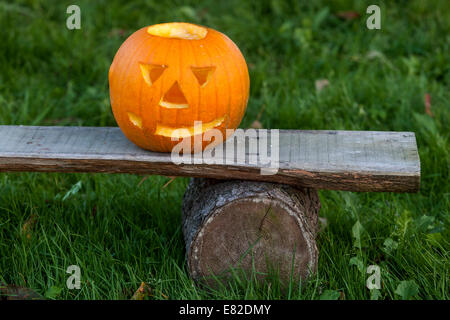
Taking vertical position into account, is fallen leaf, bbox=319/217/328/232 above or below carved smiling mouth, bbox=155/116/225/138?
below

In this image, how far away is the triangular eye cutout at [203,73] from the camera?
8.55 ft

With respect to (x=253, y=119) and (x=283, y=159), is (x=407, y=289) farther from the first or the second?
(x=253, y=119)

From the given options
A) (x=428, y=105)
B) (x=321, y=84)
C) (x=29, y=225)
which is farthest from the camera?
(x=321, y=84)

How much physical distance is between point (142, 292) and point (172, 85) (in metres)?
0.94

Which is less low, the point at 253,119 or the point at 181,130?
the point at 181,130

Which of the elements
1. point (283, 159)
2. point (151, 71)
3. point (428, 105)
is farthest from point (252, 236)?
point (428, 105)

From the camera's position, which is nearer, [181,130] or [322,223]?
[181,130]

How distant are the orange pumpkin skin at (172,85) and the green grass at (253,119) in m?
0.67

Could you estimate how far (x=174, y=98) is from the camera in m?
2.63

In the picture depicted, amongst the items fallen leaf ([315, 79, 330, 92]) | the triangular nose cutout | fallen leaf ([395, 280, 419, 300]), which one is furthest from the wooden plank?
fallen leaf ([315, 79, 330, 92])

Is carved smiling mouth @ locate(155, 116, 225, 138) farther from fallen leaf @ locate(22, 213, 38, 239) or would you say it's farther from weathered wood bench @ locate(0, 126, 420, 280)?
fallen leaf @ locate(22, 213, 38, 239)

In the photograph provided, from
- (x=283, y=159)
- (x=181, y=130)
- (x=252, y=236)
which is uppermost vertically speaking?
(x=181, y=130)

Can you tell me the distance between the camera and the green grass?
2.84 meters

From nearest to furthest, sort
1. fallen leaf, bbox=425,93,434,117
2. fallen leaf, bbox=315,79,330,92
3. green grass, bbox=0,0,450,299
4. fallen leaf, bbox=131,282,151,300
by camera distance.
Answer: fallen leaf, bbox=131,282,151,300
green grass, bbox=0,0,450,299
fallen leaf, bbox=425,93,434,117
fallen leaf, bbox=315,79,330,92
